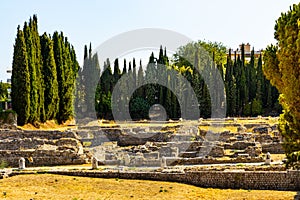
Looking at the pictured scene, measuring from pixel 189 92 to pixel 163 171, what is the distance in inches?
1662

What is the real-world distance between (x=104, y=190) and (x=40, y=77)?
2853 cm

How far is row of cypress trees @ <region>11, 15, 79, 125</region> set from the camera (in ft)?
143

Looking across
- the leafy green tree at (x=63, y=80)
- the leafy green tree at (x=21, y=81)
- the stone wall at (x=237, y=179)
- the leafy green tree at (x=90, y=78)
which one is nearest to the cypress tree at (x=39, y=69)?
the leafy green tree at (x=21, y=81)

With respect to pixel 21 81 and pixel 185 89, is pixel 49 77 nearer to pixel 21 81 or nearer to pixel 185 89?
pixel 21 81

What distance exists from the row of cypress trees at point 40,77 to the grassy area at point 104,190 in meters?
22.0

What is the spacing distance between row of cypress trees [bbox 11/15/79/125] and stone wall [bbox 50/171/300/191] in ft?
79.1

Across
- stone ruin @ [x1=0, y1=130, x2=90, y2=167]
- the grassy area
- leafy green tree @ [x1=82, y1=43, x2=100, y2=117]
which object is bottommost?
the grassy area

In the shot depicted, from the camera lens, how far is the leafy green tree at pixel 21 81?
143ft

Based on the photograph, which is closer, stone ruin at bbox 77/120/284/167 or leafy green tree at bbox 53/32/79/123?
stone ruin at bbox 77/120/284/167

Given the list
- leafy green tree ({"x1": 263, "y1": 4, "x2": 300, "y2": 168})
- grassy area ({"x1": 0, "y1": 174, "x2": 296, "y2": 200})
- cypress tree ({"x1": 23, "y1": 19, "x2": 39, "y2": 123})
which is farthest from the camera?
cypress tree ({"x1": 23, "y1": 19, "x2": 39, "y2": 123})

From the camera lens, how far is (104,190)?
67.3 feet

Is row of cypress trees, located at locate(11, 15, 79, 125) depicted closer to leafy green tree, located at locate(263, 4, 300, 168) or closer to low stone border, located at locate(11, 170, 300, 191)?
low stone border, located at locate(11, 170, 300, 191)

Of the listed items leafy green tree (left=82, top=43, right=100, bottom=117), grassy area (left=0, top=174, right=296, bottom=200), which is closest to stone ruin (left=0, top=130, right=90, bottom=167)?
grassy area (left=0, top=174, right=296, bottom=200)

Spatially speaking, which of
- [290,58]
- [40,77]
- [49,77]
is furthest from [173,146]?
[49,77]
